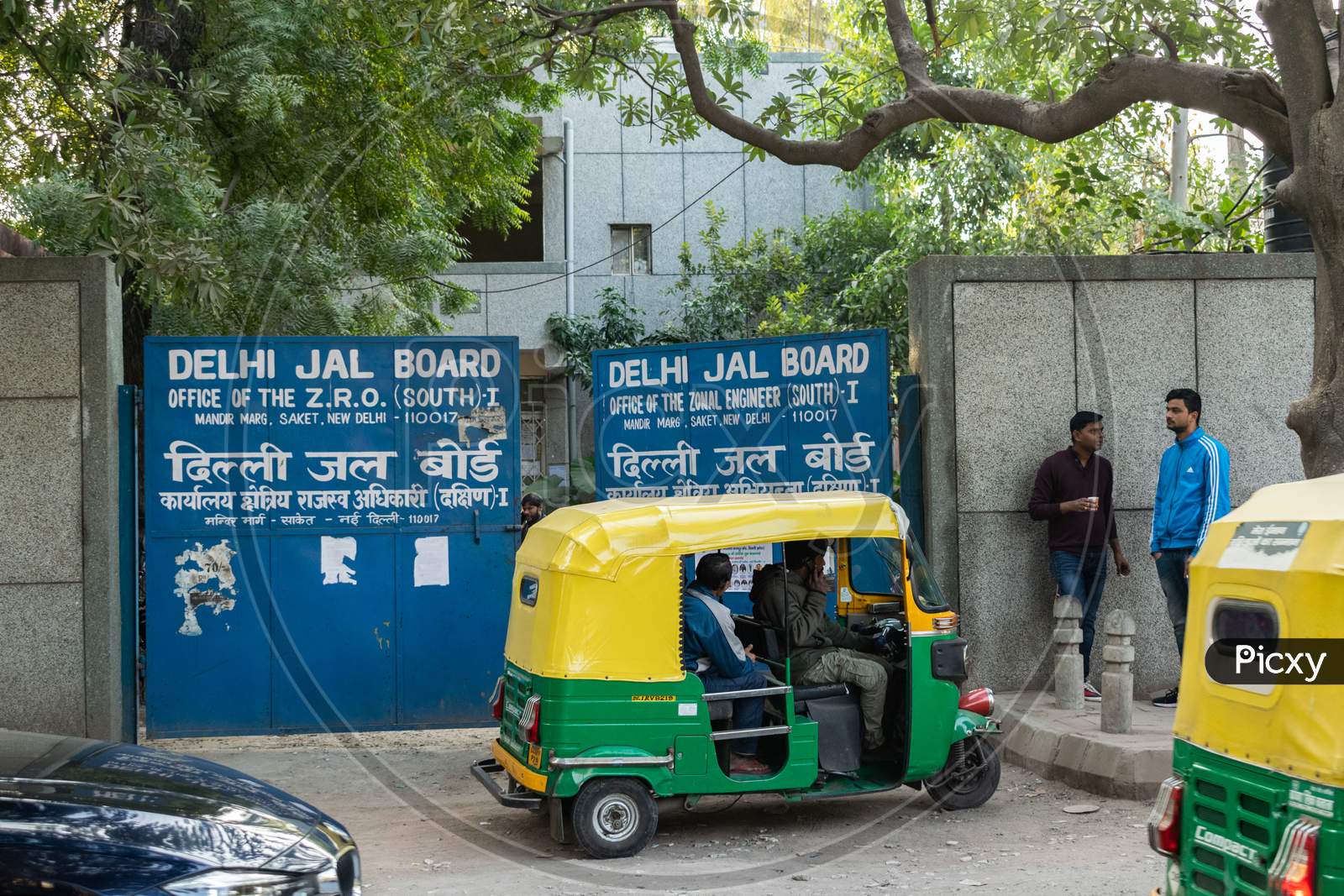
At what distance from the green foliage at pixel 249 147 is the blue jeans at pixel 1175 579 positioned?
6440mm

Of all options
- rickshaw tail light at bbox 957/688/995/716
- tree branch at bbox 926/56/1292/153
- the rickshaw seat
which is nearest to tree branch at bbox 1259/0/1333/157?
tree branch at bbox 926/56/1292/153

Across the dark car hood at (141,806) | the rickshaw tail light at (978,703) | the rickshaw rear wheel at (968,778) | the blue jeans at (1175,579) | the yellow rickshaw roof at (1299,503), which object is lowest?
the rickshaw rear wheel at (968,778)

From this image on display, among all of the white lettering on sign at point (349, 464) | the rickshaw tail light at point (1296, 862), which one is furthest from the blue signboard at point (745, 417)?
the rickshaw tail light at point (1296, 862)

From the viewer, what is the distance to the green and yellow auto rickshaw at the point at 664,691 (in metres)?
6.29

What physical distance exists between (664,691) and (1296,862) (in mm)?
3483

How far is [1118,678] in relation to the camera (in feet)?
25.2

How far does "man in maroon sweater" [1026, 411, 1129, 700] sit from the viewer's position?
893 centimetres

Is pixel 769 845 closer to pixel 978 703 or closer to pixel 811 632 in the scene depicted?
pixel 811 632

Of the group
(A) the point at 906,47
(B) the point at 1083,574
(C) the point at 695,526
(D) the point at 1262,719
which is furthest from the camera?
(A) the point at 906,47

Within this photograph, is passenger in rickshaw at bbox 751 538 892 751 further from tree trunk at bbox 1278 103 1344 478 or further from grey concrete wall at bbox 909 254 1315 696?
tree trunk at bbox 1278 103 1344 478

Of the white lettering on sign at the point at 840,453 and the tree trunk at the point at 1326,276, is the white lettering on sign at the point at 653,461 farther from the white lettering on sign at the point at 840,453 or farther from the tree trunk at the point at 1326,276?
the tree trunk at the point at 1326,276

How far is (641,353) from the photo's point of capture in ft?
31.6

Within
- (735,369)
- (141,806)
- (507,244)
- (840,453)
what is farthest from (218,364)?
(507,244)

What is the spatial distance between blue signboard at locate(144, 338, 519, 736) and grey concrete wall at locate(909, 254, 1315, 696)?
3179 mm
